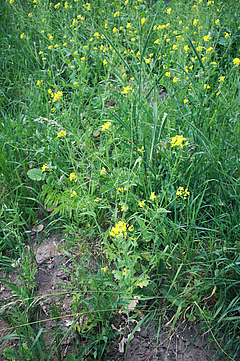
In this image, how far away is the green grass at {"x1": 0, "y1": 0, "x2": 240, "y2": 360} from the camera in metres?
1.50

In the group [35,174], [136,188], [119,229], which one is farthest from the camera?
[35,174]

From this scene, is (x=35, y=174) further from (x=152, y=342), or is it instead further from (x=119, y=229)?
(x=152, y=342)

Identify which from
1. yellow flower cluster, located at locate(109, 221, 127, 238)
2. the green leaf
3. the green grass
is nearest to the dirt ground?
the green grass

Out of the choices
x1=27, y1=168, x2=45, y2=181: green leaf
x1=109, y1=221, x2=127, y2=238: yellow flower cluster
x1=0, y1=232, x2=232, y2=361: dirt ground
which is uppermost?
x1=109, y1=221, x2=127, y2=238: yellow flower cluster

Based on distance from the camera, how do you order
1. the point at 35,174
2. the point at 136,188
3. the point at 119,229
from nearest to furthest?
the point at 119,229 < the point at 136,188 < the point at 35,174

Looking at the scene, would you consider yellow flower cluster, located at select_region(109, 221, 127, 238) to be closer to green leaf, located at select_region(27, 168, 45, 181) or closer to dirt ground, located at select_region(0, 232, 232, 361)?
dirt ground, located at select_region(0, 232, 232, 361)

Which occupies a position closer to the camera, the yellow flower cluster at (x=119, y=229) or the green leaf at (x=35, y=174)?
the yellow flower cluster at (x=119, y=229)

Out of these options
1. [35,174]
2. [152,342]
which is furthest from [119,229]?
[35,174]

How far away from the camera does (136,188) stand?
2047 mm

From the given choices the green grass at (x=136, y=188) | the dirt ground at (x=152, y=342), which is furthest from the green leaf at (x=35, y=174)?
the dirt ground at (x=152, y=342)

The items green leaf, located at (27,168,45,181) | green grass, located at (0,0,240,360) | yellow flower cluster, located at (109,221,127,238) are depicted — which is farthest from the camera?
green leaf, located at (27,168,45,181)

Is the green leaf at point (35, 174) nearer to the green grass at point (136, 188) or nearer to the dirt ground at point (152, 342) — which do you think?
the green grass at point (136, 188)

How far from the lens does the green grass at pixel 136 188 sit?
150cm

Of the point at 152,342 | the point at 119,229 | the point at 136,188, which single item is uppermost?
the point at 119,229
